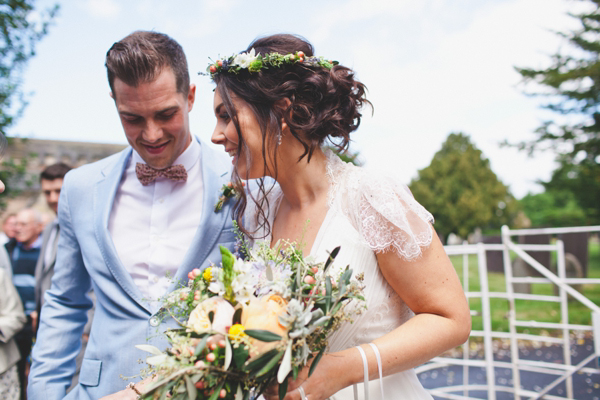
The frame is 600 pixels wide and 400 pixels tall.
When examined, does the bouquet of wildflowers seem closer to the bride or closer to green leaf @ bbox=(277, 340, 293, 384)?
green leaf @ bbox=(277, 340, 293, 384)

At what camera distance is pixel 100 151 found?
15055 millimetres

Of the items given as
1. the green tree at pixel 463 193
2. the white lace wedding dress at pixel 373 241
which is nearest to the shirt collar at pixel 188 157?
the white lace wedding dress at pixel 373 241

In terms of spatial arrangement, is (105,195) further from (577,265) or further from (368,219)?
(577,265)

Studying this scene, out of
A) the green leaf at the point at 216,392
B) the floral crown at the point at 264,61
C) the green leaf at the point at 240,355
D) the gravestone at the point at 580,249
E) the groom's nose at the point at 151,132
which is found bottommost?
the gravestone at the point at 580,249

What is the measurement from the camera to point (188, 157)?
2730mm

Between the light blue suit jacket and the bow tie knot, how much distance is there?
0.12 m

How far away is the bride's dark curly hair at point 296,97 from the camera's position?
210 centimetres

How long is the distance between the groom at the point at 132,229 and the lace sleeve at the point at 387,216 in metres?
0.80

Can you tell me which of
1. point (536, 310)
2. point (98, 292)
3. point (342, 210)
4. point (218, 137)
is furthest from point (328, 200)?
point (536, 310)

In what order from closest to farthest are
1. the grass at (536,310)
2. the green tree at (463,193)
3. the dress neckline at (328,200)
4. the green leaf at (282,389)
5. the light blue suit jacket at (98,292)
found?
the green leaf at (282,389)
the dress neckline at (328,200)
the light blue suit jacket at (98,292)
the grass at (536,310)
the green tree at (463,193)

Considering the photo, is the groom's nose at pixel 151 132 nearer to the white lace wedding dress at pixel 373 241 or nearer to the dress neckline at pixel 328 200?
the dress neckline at pixel 328 200

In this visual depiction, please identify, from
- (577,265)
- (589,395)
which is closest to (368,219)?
(589,395)

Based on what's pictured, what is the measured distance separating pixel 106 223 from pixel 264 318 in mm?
1402

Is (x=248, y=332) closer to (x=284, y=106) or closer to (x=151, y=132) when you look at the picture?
(x=284, y=106)
